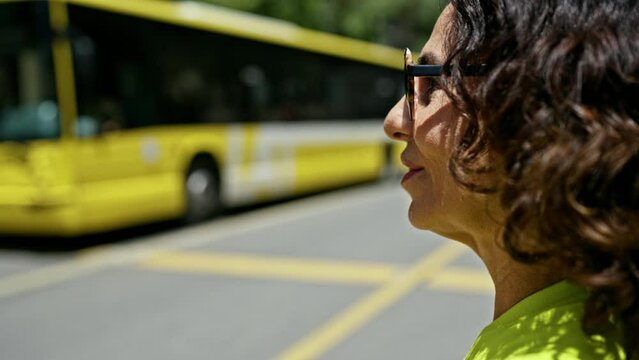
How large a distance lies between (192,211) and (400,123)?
33.2 feet

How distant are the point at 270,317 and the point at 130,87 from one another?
4.74m

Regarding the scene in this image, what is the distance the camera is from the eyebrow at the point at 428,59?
140 cm

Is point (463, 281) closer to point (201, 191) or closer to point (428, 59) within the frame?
point (201, 191)

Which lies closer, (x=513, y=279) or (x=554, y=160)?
(x=554, y=160)

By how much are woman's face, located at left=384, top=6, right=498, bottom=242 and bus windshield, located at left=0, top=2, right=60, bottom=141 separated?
7963 mm

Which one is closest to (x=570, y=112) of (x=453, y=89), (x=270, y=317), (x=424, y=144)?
(x=453, y=89)

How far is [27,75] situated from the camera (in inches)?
358

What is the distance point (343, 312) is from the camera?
6.48 metres

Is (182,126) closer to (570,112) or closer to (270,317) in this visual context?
(270,317)

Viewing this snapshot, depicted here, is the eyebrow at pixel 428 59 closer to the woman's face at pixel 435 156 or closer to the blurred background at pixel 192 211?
the woman's face at pixel 435 156

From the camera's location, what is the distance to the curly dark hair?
106 cm

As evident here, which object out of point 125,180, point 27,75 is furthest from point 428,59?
point 125,180

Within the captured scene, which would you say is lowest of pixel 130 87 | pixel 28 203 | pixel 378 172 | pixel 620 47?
pixel 378 172

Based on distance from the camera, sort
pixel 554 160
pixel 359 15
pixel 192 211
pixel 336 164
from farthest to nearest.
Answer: pixel 359 15, pixel 336 164, pixel 192 211, pixel 554 160
